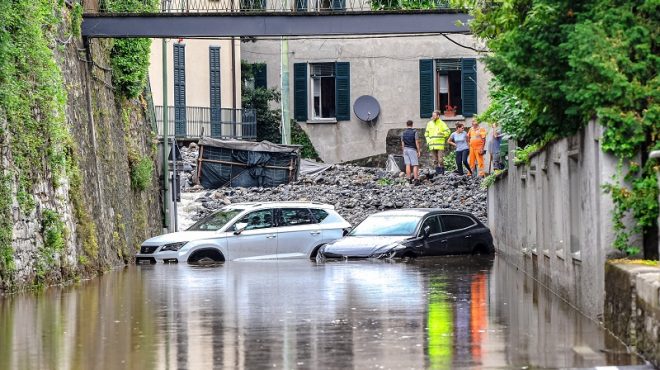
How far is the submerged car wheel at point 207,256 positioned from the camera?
105 ft

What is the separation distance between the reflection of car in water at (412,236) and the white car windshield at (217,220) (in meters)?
2.16

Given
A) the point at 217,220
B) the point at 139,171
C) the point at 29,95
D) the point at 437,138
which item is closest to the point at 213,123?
the point at 437,138

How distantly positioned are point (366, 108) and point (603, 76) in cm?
4267

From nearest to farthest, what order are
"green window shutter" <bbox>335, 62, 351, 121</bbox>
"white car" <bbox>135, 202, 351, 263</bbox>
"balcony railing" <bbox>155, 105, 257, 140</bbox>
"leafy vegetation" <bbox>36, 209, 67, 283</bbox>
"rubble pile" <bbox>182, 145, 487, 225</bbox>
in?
"leafy vegetation" <bbox>36, 209, 67, 283</bbox>
"white car" <bbox>135, 202, 351, 263</bbox>
"rubble pile" <bbox>182, 145, 487, 225</bbox>
"balcony railing" <bbox>155, 105, 257, 140</bbox>
"green window shutter" <bbox>335, 62, 351, 121</bbox>

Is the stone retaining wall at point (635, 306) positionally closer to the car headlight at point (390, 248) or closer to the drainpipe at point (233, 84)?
the car headlight at point (390, 248)

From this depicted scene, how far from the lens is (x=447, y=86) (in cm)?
5766

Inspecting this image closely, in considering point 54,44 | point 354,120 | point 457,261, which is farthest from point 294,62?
point 54,44

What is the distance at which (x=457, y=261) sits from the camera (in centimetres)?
3097

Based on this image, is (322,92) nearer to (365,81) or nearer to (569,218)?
(365,81)

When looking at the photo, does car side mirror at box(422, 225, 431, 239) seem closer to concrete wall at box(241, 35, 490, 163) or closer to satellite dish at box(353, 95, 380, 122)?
concrete wall at box(241, 35, 490, 163)

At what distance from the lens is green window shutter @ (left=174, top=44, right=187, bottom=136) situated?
54531mm

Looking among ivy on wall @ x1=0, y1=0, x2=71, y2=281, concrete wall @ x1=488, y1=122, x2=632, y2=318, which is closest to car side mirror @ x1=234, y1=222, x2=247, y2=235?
concrete wall @ x1=488, y1=122, x2=632, y2=318

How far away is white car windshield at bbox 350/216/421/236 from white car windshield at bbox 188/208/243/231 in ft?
9.06

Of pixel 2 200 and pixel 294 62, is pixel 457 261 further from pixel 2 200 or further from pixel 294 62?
pixel 294 62
